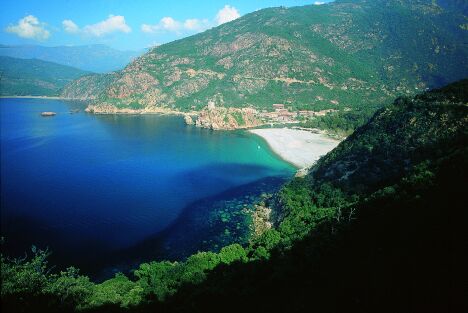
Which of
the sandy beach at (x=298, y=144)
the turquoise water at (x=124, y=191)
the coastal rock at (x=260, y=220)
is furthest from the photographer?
the sandy beach at (x=298, y=144)

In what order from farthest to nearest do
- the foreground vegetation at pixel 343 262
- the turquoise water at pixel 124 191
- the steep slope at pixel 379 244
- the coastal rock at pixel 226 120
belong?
the coastal rock at pixel 226 120
the turquoise water at pixel 124 191
the steep slope at pixel 379 244
the foreground vegetation at pixel 343 262

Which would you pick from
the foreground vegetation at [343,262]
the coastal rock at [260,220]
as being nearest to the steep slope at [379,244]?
the foreground vegetation at [343,262]

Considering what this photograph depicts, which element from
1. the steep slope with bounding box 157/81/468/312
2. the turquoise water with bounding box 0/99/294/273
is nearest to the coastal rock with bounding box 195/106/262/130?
the turquoise water with bounding box 0/99/294/273

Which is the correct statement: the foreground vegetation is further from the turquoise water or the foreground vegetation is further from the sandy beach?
the sandy beach

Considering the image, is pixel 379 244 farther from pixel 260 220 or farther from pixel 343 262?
pixel 260 220

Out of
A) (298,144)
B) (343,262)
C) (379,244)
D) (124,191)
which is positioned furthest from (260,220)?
(298,144)

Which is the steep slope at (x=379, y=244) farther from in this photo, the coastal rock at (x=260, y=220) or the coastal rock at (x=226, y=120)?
the coastal rock at (x=226, y=120)

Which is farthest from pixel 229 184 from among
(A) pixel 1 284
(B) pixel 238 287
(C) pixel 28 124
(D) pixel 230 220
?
(C) pixel 28 124

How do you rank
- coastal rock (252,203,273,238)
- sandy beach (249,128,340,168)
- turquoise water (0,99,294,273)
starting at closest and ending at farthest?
turquoise water (0,99,294,273) → coastal rock (252,203,273,238) → sandy beach (249,128,340,168)
